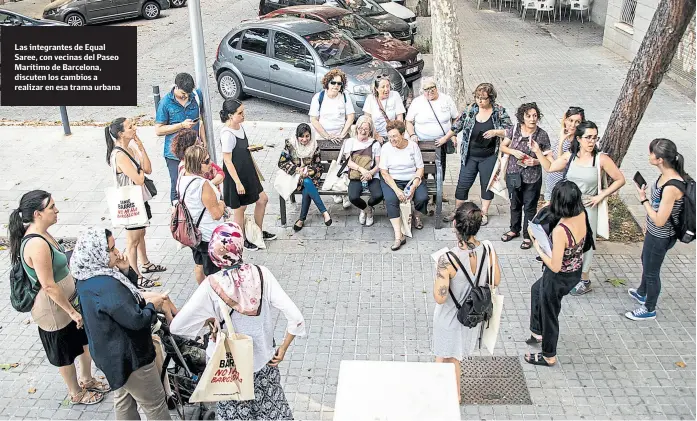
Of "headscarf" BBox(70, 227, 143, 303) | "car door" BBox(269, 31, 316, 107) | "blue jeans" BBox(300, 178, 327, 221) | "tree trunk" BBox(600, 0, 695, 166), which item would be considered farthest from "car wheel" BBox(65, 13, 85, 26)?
"headscarf" BBox(70, 227, 143, 303)

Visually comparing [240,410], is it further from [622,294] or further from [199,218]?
[622,294]

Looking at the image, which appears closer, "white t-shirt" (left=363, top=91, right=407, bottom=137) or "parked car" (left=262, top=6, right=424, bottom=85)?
"white t-shirt" (left=363, top=91, right=407, bottom=137)

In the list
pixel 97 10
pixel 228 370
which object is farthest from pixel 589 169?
pixel 97 10

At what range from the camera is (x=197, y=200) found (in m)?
5.61

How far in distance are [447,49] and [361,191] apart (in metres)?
4.48

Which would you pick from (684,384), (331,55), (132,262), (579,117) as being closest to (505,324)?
(684,384)

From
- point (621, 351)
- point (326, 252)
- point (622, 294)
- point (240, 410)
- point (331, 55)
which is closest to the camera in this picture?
point (240, 410)

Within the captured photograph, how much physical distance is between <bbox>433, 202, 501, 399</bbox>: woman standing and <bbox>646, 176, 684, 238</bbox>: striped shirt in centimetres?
192

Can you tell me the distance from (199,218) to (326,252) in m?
2.11

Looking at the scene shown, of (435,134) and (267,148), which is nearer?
(435,134)

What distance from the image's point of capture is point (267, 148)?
1055 centimetres

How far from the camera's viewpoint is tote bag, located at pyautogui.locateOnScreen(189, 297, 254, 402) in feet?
12.7

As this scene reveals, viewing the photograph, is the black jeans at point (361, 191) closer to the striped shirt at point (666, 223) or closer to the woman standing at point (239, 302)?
the striped shirt at point (666, 223)

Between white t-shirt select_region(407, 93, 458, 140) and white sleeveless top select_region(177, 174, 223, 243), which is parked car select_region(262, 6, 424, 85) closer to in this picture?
white t-shirt select_region(407, 93, 458, 140)
